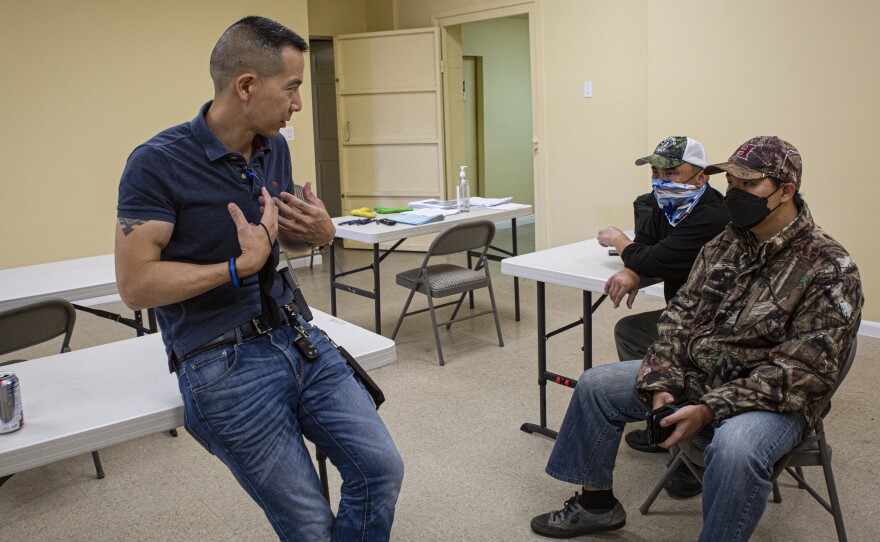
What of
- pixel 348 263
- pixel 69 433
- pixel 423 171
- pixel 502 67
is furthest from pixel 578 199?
pixel 69 433

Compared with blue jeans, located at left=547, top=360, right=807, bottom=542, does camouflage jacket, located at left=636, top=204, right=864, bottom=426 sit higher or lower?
higher

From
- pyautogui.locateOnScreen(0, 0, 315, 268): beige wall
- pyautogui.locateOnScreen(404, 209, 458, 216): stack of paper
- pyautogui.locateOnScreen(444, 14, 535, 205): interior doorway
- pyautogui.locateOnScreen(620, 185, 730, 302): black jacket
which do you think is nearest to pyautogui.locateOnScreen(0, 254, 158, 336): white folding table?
pyautogui.locateOnScreen(404, 209, 458, 216): stack of paper

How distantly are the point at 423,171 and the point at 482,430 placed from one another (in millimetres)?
4016

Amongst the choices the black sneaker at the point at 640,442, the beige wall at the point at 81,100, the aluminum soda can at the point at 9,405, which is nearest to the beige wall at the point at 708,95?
the black sneaker at the point at 640,442

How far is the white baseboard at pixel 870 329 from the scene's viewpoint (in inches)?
169

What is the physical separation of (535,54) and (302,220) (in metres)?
4.58

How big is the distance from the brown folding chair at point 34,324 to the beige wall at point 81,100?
9.58 feet

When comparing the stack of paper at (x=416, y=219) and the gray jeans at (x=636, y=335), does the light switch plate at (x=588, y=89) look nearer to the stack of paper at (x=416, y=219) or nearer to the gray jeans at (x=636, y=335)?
the stack of paper at (x=416, y=219)

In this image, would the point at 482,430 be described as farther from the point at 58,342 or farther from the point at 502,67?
the point at 502,67

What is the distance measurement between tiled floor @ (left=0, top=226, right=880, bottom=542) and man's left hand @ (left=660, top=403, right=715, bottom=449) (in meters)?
0.54

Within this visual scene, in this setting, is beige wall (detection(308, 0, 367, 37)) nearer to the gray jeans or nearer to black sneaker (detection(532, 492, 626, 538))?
the gray jeans

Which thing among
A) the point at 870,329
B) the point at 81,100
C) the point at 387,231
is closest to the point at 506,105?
the point at 81,100

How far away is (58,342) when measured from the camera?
185 inches

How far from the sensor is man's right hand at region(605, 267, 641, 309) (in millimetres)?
2658
